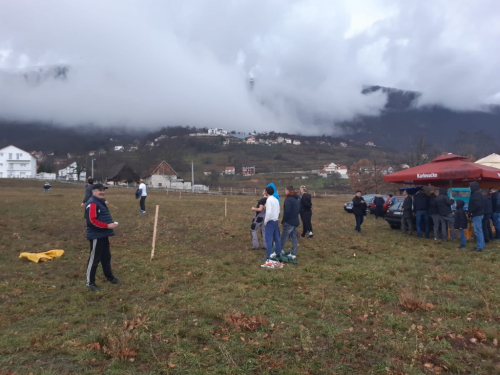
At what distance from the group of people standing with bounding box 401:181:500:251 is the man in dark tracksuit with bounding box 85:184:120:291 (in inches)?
376

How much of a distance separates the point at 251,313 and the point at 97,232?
3537mm

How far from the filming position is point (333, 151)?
125312 millimetres

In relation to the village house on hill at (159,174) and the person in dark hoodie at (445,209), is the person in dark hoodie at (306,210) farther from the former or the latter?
the village house on hill at (159,174)

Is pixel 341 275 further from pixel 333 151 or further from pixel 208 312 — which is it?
pixel 333 151

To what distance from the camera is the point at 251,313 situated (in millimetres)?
5500

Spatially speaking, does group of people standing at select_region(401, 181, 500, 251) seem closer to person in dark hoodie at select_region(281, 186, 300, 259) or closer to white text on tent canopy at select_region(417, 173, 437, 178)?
white text on tent canopy at select_region(417, 173, 437, 178)

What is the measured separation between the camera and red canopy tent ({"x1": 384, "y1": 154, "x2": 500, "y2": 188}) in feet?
38.4

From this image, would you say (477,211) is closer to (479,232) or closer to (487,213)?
(479,232)

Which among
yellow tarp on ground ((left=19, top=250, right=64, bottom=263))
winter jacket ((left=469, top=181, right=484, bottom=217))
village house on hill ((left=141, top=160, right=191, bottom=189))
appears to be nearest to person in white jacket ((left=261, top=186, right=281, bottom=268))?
yellow tarp on ground ((left=19, top=250, right=64, bottom=263))

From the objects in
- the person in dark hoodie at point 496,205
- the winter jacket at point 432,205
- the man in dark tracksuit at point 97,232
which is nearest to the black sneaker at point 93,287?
the man in dark tracksuit at point 97,232

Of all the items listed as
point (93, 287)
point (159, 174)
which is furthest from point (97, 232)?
point (159, 174)

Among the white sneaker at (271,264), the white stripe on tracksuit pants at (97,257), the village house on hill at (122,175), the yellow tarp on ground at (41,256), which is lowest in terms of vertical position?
the white sneaker at (271,264)

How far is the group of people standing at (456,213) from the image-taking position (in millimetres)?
10531

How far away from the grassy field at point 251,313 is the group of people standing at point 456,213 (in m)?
0.83
